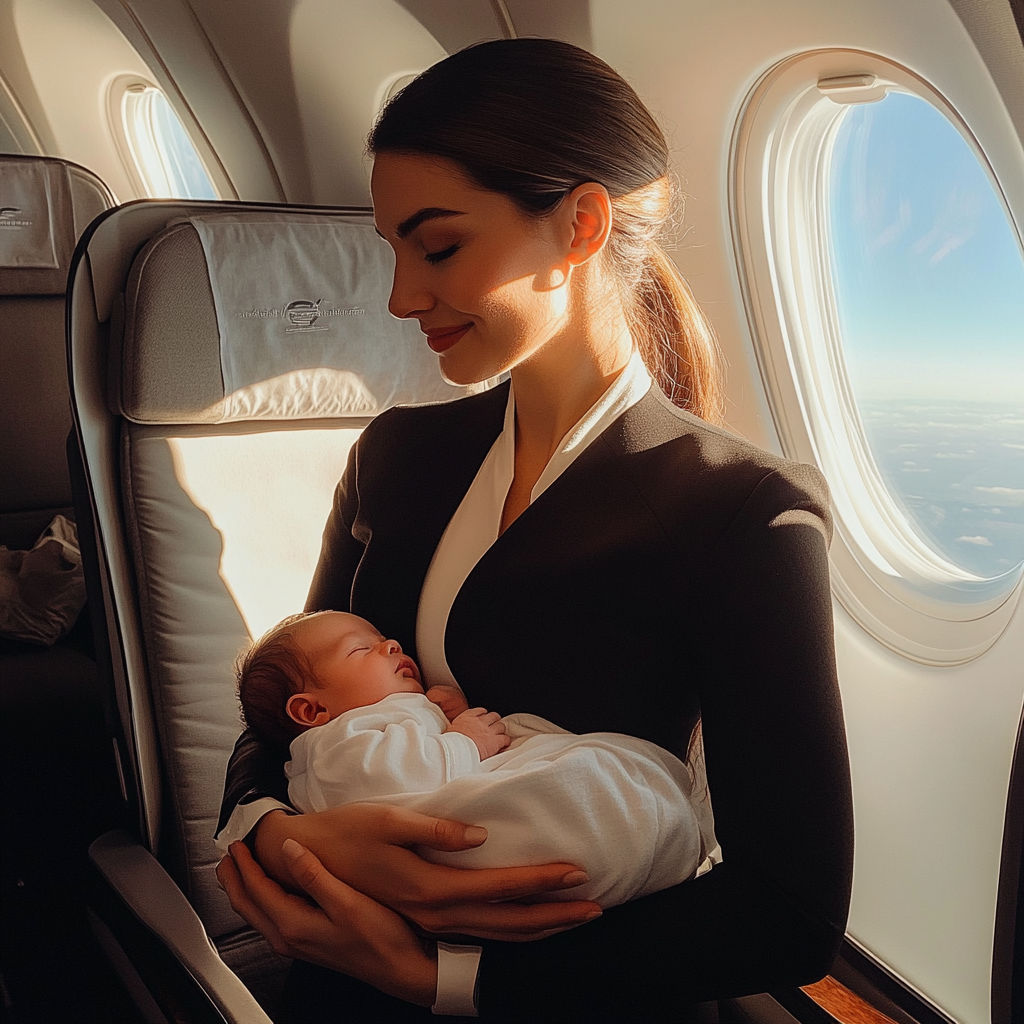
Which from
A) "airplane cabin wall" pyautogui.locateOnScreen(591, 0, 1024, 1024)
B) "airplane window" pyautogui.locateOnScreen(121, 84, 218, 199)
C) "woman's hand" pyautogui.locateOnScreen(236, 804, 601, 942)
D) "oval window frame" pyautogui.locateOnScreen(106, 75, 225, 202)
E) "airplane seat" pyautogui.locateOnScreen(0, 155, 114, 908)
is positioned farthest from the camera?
"airplane window" pyautogui.locateOnScreen(121, 84, 218, 199)

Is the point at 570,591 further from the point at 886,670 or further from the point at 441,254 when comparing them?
the point at 886,670

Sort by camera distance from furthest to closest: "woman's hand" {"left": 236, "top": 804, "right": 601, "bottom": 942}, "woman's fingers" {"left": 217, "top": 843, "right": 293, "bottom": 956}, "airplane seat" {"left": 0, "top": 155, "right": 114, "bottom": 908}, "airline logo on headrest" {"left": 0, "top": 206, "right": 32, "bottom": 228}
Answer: "airline logo on headrest" {"left": 0, "top": 206, "right": 32, "bottom": 228}, "airplane seat" {"left": 0, "top": 155, "right": 114, "bottom": 908}, "woman's fingers" {"left": 217, "top": 843, "right": 293, "bottom": 956}, "woman's hand" {"left": 236, "top": 804, "right": 601, "bottom": 942}

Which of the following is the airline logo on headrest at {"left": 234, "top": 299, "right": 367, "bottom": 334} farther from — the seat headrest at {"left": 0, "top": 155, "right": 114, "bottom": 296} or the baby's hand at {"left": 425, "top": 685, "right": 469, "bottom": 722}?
the seat headrest at {"left": 0, "top": 155, "right": 114, "bottom": 296}

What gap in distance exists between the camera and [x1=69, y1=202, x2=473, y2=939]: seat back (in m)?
1.51

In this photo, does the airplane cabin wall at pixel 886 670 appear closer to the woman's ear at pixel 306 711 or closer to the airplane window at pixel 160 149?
the woman's ear at pixel 306 711

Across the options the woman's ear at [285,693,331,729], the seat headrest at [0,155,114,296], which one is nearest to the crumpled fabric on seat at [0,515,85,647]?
the seat headrest at [0,155,114,296]

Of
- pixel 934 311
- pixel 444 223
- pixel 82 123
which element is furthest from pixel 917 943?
pixel 82 123

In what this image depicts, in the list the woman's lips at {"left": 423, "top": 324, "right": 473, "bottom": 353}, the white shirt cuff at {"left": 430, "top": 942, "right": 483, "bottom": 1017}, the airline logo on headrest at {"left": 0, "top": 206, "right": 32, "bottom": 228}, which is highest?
the airline logo on headrest at {"left": 0, "top": 206, "right": 32, "bottom": 228}

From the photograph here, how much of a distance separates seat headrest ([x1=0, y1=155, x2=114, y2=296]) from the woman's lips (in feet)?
6.51

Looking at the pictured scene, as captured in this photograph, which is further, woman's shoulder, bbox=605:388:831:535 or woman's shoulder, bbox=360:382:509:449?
woman's shoulder, bbox=360:382:509:449

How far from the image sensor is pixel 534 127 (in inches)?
37.0

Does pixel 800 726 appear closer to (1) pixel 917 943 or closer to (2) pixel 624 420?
(2) pixel 624 420

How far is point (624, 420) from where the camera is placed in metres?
1.02

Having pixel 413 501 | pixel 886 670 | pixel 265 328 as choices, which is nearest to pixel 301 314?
pixel 265 328
